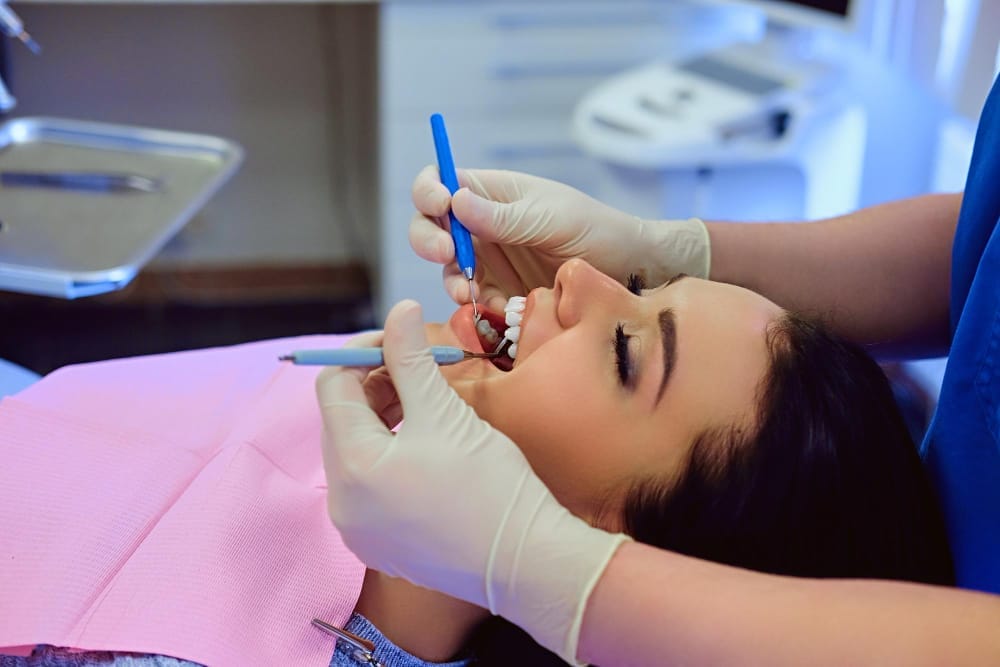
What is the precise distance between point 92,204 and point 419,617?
752mm

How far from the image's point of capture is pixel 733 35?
244 cm

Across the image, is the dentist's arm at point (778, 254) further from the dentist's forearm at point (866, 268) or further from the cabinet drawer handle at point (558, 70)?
the cabinet drawer handle at point (558, 70)

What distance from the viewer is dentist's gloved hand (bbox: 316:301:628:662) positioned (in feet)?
2.48

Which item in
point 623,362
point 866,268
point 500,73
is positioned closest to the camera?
point 623,362

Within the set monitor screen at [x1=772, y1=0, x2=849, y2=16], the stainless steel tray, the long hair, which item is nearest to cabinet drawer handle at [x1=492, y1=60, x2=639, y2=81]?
monitor screen at [x1=772, y1=0, x2=849, y2=16]

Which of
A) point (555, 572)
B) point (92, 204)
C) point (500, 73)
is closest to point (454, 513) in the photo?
point (555, 572)

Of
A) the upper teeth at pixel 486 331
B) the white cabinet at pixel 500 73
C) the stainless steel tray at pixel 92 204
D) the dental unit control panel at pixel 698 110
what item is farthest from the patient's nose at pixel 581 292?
the white cabinet at pixel 500 73

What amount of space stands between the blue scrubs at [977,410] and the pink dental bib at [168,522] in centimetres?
57

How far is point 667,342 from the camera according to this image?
0.93 meters

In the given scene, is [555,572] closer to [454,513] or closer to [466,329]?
[454,513]

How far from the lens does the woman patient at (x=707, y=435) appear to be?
0.86 m

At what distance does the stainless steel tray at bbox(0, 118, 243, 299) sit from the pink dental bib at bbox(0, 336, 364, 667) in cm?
14

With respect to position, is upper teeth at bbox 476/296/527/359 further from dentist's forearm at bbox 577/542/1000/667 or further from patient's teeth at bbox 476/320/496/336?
dentist's forearm at bbox 577/542/1000/667

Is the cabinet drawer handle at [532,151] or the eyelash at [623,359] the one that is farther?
the cabinet drawer handle at [532,151]
